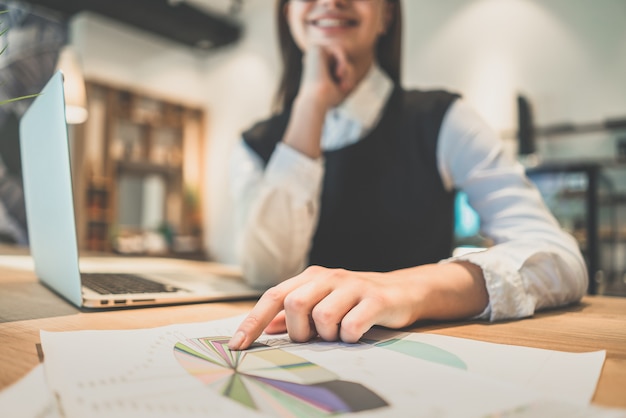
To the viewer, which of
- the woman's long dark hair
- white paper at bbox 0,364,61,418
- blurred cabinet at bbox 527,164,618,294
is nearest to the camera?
white paper at bbox 0,364,61,418

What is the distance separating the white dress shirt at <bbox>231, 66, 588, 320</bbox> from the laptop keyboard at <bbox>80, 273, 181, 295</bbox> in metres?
0.23

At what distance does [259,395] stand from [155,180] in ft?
17.2

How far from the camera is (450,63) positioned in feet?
12.5

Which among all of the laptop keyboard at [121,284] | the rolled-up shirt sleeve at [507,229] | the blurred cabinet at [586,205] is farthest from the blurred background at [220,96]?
the rolled-up shirt sleeve at [507,229]

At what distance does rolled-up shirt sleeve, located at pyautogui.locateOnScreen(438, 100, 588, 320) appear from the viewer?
598 mm

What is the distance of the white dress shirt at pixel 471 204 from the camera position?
Answer: 0.63 metres

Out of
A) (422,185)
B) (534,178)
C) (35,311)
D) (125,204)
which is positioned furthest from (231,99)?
(35,311)

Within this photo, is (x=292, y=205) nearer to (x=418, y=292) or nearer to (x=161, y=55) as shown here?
(x=418, y=292)

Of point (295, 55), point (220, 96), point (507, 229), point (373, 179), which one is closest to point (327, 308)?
point (507, 229)

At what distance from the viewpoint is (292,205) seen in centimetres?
96

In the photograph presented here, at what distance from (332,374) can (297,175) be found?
25.9 inches

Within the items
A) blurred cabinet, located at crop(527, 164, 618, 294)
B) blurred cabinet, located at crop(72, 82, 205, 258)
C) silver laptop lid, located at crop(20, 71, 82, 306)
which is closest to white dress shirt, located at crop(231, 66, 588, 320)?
silver laptop lid, located at crop(20, 71, 82, 306)

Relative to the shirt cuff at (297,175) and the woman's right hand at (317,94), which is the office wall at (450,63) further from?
the shirt cuff at (297,175)

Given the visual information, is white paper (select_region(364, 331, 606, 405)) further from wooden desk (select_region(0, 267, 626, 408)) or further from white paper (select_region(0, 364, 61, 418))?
white paper (select_region(0, 364, 61, 418))
